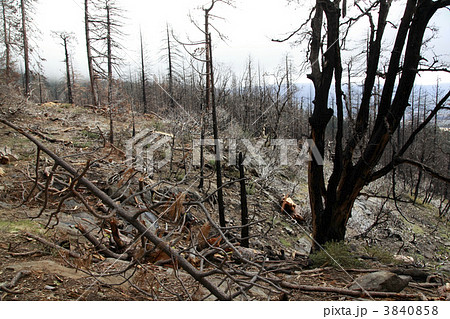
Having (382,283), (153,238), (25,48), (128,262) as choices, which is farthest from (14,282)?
(25,48)

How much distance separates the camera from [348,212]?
5.77 m

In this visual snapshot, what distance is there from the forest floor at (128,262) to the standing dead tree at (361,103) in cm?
86

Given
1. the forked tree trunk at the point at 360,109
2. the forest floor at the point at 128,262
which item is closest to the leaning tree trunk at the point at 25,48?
the forest floor at the point at 128,262

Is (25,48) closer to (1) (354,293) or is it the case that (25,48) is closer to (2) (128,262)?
(2) (128,262)

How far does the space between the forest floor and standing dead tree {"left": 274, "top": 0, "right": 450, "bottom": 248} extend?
34.0 inches

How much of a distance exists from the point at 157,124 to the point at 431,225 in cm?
2006

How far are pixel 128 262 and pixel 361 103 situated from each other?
5004 mm

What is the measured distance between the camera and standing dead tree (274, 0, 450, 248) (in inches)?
193

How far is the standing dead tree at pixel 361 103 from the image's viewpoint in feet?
16.1

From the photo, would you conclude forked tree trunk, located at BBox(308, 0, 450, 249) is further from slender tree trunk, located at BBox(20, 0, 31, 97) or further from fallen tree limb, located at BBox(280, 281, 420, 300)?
slender tree trunk, located at BBox(20, 0, 31, 97)

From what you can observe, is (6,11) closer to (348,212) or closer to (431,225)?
(348,212)

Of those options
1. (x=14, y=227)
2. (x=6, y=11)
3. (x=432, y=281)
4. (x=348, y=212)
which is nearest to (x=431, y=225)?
(x=348, y=212)

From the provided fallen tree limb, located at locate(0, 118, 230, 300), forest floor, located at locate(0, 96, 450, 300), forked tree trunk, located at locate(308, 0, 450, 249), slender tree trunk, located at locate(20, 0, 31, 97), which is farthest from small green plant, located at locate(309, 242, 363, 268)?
slender tree trunk, located at locate(20, 0, 31, 97)
